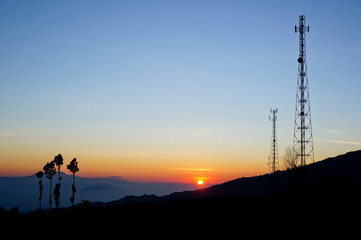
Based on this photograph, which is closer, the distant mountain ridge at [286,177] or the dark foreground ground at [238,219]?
the dark foreground ground at [238,219]

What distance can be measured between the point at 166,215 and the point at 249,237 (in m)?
10.7

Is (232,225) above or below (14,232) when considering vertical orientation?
above

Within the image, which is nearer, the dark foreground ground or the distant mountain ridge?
the dark foreground ground

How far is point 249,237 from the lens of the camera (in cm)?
2372

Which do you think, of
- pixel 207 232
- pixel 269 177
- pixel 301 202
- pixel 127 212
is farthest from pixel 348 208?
pixel 269 177

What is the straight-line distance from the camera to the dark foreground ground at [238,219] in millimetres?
24359

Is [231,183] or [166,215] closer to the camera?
[166,215]

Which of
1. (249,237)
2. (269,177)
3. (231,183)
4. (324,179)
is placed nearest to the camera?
(249,237)

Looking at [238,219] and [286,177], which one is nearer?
[238,219]

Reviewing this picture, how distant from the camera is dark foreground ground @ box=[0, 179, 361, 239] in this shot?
24.4 metres

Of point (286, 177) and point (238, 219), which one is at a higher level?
point (286, 177)

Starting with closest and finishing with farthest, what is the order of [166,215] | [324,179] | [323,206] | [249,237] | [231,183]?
[249,237] < [323,206] < [166,215] < [324,179] < [231,183]

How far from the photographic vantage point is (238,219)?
27203 millimetres

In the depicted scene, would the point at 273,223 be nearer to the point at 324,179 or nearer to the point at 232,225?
the point at 232,225
